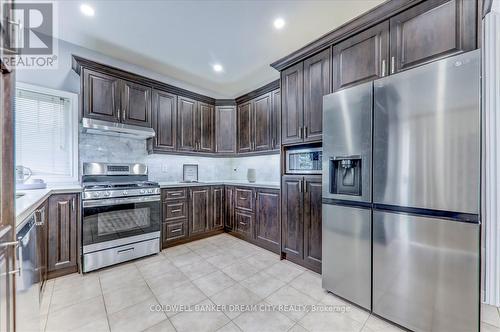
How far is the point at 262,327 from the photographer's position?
156cm

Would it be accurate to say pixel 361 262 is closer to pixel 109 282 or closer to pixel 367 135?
pixel 367 135

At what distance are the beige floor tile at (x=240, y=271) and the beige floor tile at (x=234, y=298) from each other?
214 mm

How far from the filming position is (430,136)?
4.71 feet

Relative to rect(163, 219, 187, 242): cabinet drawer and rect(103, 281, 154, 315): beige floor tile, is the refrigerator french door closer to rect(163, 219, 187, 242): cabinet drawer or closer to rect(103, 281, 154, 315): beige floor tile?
rect(103, 281, 154, 315): beige floor tile

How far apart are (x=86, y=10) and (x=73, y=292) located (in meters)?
2.83

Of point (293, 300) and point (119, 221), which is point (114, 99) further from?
point (293, 300)

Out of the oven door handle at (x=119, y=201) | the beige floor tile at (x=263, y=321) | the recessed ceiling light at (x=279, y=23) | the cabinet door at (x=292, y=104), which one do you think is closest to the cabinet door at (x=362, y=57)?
the cabinet door at (x=292, y=104)

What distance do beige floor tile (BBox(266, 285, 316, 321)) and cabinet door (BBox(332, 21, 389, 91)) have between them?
2.01 m

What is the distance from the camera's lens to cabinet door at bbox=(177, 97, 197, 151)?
3.54 metres

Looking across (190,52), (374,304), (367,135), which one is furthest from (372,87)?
(190,52)

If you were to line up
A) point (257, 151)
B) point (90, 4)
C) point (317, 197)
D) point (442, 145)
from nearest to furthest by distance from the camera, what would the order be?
1. point (442, 145)
2. point (90, 4)
3. point (317, 197)
4. point (257, 151)

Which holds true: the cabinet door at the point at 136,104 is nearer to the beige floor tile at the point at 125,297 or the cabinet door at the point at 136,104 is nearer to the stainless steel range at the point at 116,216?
the stainless steel range at the point at 116,216

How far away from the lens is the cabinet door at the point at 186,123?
354cm

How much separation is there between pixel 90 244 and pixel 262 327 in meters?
2.07
